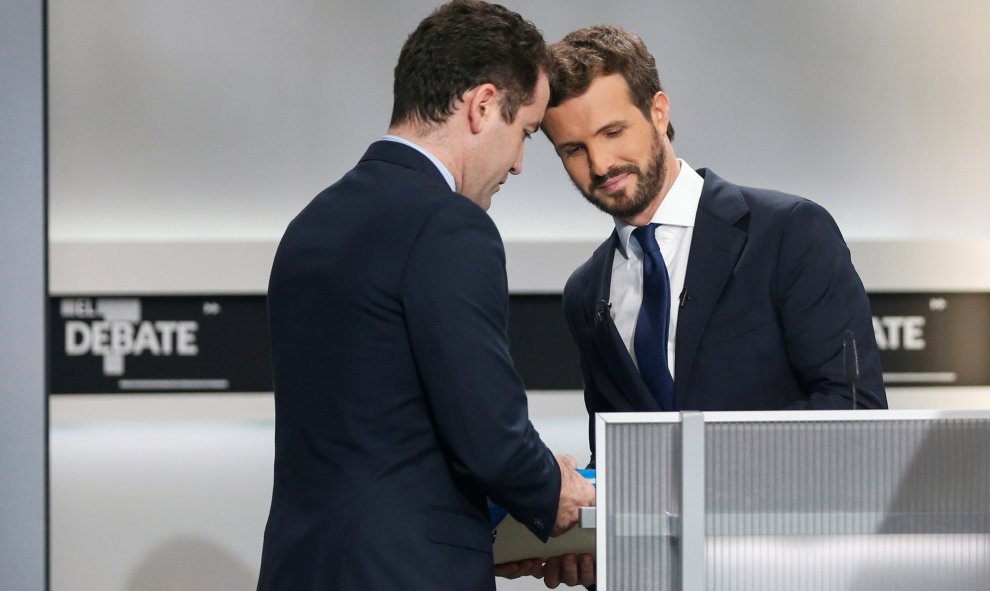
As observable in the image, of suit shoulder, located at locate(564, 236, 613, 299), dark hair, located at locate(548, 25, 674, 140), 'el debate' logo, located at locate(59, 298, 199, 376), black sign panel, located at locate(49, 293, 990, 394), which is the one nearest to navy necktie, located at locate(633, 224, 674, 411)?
suit shoulder, located at locate(564, 236, 613, 299)

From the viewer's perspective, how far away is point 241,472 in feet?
10.6

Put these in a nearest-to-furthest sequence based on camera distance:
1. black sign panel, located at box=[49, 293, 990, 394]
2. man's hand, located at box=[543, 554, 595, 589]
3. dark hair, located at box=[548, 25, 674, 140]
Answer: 1. man's hand, located at box=[543, 554, 595, 589]
2. dark hair, located at box=[548, 25, 674, 140]
3. black sign panel, located at box=[49, 293, 990, 394]

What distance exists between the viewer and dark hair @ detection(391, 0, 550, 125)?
58.4 inches

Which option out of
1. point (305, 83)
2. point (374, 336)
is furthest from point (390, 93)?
point (374, 336)

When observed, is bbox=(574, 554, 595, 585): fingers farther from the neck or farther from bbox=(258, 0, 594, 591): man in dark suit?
the neck

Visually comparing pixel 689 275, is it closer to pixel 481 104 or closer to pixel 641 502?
pixel 481 104

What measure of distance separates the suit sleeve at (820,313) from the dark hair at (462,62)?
0.57 m

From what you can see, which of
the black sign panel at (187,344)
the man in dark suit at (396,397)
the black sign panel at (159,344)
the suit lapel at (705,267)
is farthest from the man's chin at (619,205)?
the black sign panel at (159,344)

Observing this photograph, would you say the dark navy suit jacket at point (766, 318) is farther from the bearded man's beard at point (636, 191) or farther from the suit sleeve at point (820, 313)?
the bearded man's beard at point (636, 191)

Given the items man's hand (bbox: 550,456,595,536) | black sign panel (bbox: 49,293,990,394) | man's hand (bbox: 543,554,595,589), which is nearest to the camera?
man's hand (bbox: 550,456,595,536)

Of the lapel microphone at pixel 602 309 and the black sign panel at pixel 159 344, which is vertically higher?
the lapel microphone at pixel 602 309

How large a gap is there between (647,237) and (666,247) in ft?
0.15

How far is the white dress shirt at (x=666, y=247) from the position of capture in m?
1.87

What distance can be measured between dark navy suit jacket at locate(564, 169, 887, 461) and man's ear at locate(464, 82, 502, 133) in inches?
19.3
